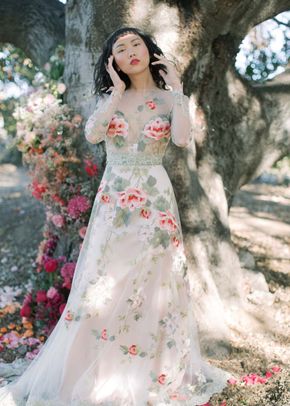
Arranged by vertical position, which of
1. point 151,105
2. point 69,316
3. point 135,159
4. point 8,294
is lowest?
point 8,294

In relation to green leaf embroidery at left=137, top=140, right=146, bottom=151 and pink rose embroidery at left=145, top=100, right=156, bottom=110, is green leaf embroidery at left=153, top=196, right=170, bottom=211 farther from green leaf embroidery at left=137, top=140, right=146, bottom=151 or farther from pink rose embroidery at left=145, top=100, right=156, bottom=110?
pink rose embroidery at left=145, top=100, right=156, bottom=110

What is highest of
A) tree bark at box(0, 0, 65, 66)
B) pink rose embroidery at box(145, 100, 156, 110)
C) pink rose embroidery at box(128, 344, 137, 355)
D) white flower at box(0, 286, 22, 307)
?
tree bark at box(0, 0, 65, 66)

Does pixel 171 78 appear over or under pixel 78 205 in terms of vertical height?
over

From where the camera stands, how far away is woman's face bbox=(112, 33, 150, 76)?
3.21 meters

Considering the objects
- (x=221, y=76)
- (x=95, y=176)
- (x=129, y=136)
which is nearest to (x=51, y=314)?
(x=95, y=176)

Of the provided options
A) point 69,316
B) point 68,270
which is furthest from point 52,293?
point 69,316

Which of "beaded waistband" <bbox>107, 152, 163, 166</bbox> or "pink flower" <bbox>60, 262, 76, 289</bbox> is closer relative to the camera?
"beaded waistband" <bbox>107, 152, 163, 166</bbox>

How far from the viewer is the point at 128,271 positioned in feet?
10.7

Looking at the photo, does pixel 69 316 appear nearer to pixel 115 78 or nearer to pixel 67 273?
pixel 67 273

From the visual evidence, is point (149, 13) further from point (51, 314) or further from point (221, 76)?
point (51, 314)

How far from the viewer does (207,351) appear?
4.26 m

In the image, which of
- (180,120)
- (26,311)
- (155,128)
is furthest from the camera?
(26,311)

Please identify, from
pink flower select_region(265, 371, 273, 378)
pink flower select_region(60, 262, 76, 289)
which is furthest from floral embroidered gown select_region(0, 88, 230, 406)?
pink flower select_region(60, 262, 76, 289)

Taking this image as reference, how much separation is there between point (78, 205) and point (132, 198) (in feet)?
3.95
